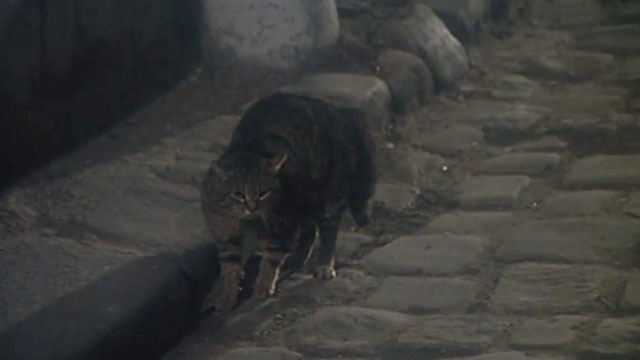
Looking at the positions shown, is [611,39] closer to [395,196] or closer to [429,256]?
[395,196]

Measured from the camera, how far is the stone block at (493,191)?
726cm

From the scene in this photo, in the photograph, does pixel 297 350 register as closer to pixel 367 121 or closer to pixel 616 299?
pixel 616 299

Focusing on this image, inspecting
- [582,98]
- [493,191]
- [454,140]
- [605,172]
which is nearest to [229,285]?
[493,191]

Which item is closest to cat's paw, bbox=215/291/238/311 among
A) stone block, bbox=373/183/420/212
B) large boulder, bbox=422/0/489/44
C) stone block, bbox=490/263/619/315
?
stone block, bbox=490/263/619/315

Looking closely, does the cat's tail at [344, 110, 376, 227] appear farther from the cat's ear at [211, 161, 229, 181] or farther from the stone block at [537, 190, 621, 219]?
the stone block at [537, 190, 621, 219]

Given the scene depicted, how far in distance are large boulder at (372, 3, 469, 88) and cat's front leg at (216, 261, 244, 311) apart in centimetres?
325

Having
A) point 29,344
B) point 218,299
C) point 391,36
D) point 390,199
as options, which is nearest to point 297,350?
point 218,299

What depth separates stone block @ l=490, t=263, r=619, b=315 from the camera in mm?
5949

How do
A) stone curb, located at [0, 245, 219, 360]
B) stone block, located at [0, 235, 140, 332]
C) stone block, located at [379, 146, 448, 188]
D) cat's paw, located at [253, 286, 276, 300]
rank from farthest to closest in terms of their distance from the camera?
1. stone block, located at [379, 146, 448, 188]
2. cat's paw, located at [253, 286, 276, 300]
3. stone block, located at [0, 235, 140, 332]
4. stone curb, located at [0, 245, 219, 360]

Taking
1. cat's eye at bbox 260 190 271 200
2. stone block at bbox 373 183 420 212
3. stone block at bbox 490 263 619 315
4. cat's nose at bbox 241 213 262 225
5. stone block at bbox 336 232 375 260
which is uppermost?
cat's eye at bbox 260 190 271 200

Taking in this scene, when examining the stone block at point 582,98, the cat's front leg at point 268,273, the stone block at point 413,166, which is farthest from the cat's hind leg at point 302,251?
the stone block at point 582,98

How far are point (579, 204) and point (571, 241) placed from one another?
52cm

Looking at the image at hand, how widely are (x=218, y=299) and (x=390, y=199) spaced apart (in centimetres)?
146

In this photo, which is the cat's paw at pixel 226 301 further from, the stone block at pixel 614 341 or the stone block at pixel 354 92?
the stone block at pixel 354 92
